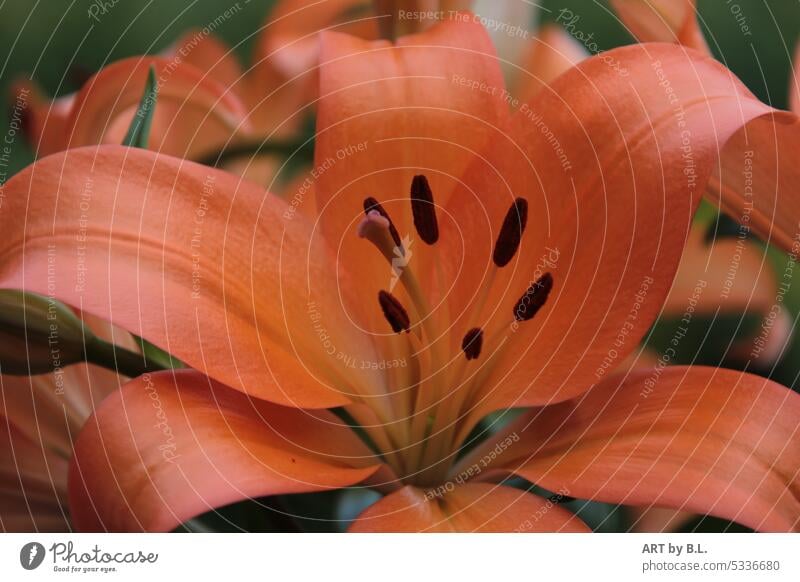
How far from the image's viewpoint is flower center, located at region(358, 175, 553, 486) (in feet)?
2.10

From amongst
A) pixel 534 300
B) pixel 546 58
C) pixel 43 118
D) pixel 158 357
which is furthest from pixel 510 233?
pixel 43 118

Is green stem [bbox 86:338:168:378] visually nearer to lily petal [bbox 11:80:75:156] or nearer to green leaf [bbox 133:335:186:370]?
green leaf [bbox 133:335:186:370]

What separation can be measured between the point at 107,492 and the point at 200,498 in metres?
0.06

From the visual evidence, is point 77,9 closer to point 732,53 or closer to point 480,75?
point 480,75

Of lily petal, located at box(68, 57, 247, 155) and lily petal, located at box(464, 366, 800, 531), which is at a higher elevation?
lily petal, located at box(68, 57, 247, 155)

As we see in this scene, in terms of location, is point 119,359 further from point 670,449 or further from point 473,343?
point 670,449

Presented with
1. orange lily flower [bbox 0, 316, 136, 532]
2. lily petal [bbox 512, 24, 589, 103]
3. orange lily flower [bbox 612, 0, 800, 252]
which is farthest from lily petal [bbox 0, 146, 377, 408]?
orange lily flower [bbox 612, 0, 800, 252]

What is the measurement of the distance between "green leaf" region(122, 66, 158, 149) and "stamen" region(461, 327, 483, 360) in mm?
287

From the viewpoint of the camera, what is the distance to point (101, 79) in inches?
27.1

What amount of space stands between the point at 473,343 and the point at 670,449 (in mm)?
164

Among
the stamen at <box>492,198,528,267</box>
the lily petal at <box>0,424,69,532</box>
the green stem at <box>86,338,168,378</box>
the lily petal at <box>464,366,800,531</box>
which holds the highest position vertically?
the stamen at <box>492,198,528,267</box>

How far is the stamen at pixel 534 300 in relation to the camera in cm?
64

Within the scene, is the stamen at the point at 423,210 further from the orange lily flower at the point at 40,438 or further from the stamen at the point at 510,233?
the orange lily flower at the point at 40,438
